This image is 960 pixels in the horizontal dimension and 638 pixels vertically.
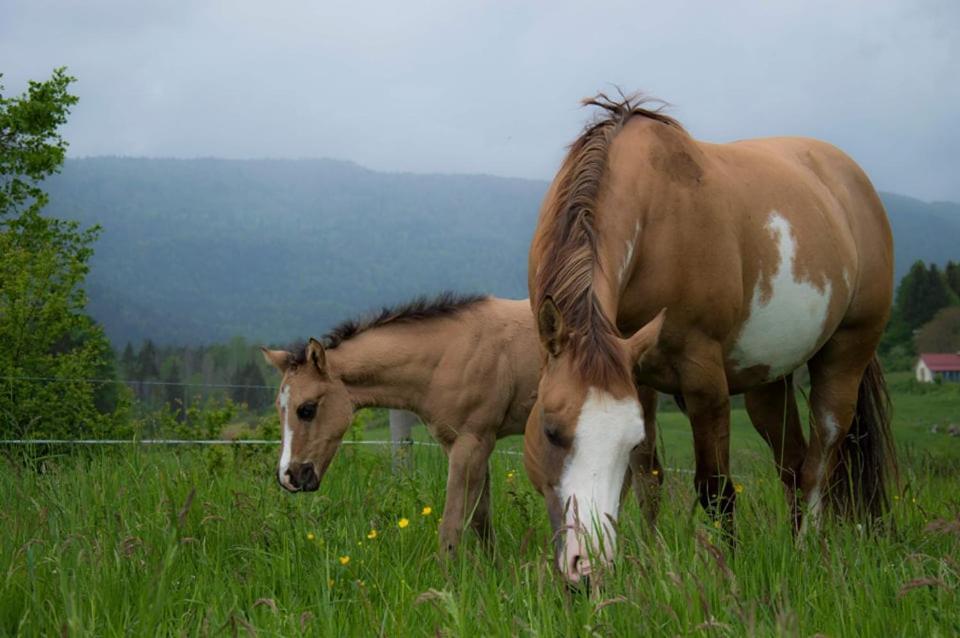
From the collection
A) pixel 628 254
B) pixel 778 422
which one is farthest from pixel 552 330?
pixel 778 422

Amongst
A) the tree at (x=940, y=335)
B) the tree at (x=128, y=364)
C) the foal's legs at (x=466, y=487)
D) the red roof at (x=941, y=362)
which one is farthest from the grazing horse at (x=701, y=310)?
the red roof at (x=941, y=362)

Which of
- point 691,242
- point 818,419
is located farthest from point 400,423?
point 691,242

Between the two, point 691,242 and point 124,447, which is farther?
point 124,447

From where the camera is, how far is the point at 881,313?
249 inches

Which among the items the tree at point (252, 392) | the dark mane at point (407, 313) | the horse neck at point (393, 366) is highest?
the dark mane at point (407, 313)

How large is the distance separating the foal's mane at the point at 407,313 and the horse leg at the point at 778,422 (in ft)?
6.21

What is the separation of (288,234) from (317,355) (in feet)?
619

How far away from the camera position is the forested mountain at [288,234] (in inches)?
6181

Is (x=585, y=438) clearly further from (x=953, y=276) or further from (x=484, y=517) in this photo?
(x=953, y=276)

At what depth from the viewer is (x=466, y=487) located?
565 cm

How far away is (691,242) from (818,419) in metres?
2.10

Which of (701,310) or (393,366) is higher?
(701,310)

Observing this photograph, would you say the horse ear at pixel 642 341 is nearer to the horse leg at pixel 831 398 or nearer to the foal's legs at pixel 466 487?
the foal's legs at pixel 466 487

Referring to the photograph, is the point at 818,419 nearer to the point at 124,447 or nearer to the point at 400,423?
the point at 400,423
